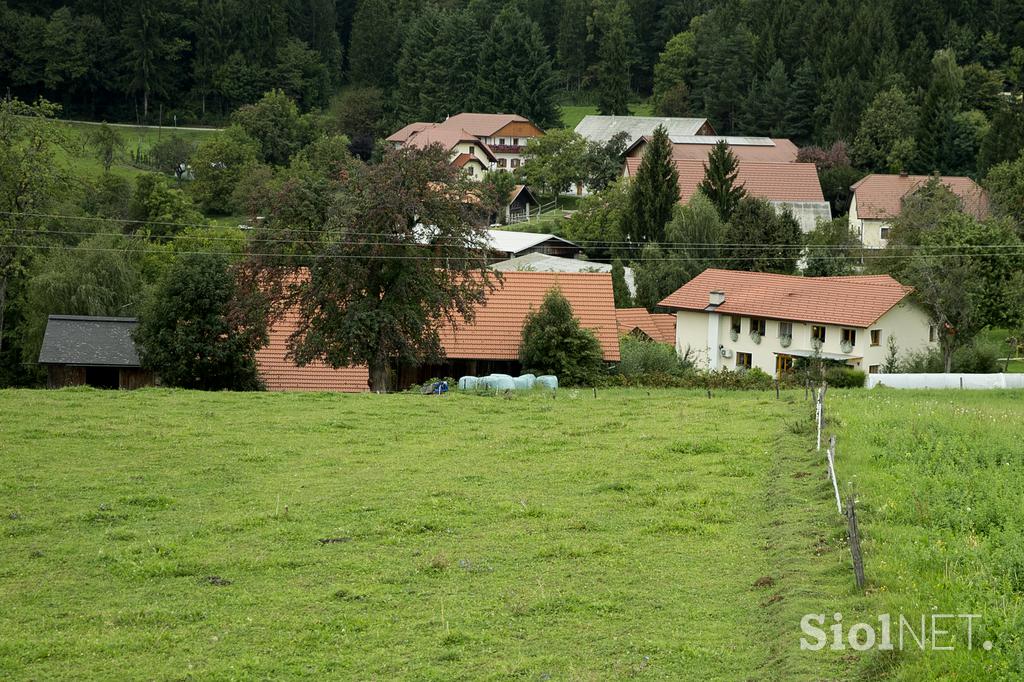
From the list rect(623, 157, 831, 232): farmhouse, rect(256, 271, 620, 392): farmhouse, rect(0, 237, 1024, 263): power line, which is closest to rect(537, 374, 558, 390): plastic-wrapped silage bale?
rect(0, 237, 1024, 263): power line

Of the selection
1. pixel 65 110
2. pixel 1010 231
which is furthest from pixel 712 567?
pixel 65 110

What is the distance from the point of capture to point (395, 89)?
116938 mm

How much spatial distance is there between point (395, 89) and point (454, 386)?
92237 mm

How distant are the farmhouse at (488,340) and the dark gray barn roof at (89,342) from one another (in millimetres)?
3729

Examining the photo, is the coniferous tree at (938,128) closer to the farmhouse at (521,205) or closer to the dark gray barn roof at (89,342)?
the farmhouse at (521,205)

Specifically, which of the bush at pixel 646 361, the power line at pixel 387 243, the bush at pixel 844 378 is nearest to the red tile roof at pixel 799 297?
the power line at pixel 387 243

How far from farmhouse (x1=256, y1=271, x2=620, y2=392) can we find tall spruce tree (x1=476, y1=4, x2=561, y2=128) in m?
75.8

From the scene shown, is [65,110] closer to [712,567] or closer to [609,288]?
[609,288]

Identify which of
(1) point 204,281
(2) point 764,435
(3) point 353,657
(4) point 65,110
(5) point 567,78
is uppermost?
(5) point 567,78

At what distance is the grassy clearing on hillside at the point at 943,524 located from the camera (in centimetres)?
884

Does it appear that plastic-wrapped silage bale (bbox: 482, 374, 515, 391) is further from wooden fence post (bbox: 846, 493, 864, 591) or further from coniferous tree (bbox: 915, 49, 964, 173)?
coniferous tree (bbox: 915, 49, 964, 173)

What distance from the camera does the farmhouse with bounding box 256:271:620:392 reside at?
109ft

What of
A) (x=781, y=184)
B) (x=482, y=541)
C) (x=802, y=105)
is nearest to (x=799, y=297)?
(x=482, y=541)

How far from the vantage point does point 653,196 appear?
63750 mm
